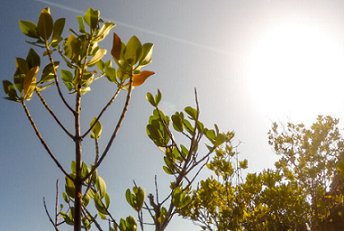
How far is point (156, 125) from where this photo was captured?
111 cm

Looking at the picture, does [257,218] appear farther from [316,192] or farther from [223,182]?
[316,192]

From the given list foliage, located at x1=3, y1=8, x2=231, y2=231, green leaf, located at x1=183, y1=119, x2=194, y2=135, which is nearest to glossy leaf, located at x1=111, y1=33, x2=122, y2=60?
foliage, located at x1=3, y1=8, x2=231, y2=231

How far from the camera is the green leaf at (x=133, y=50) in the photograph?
2.83ft

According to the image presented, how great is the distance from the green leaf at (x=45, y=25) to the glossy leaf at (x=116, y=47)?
233 mm

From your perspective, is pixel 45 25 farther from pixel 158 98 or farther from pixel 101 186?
pixel 101 186

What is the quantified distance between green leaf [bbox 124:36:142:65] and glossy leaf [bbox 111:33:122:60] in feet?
0.12

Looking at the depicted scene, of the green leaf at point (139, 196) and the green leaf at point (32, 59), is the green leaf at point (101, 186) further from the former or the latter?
the green leaf at point (32, 59)

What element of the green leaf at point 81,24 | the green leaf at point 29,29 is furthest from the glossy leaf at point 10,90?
the green leaf at point 81,24

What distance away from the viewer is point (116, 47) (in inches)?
34.9

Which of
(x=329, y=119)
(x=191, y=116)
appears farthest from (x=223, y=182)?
(x=191, y=116)

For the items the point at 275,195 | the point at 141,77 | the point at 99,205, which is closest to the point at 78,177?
the point at 99,205

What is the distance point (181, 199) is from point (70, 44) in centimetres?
80

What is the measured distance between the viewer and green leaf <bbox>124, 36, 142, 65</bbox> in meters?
0.86

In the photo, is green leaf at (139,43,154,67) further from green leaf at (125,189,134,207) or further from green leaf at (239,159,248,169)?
green leaf at (239,159,248,169)
